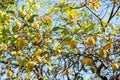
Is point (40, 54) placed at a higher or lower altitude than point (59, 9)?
lower

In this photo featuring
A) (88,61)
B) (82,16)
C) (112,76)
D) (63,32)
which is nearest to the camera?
(63,32)

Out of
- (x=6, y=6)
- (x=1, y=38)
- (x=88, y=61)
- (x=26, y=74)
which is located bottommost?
(x=26, y=74)

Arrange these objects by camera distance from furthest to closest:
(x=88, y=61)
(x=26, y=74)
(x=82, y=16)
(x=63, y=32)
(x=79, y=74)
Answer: (x=82, y=16)
(x=26, y=74)
(x=79, y=74)
(x=88, y=61)
(x=63, y=32)

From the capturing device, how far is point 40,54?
3607 mm

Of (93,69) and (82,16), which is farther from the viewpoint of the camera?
(82,16)

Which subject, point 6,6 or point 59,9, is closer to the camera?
point 6,6

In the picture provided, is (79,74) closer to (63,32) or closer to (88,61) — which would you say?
(88,61)

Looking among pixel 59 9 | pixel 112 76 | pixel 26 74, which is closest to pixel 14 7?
pixel 59 9

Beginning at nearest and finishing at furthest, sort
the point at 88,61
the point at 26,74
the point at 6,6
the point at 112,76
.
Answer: the point at 88,61
the point at 6,6
the point at 112,76
the point at 26,74

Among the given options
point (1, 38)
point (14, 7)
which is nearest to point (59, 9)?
point (14, 7)

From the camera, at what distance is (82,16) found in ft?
19.6

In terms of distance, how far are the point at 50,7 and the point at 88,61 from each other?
246 cm

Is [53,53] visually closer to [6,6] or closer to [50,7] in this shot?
[6,6]

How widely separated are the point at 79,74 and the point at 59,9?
1.17 m
